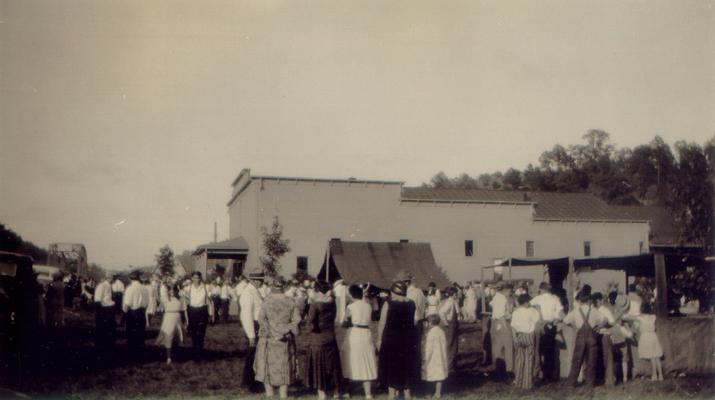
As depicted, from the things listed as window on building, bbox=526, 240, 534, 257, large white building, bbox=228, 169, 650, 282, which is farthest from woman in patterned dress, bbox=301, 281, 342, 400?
window on building, bbox=526, 240, 534, 257

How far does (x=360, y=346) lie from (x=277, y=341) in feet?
4.17

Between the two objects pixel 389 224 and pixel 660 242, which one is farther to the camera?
pixel 660 242

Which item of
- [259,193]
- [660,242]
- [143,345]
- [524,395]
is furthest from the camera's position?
[660,242]

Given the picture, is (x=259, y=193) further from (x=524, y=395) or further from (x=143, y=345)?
(x=524, y=395)

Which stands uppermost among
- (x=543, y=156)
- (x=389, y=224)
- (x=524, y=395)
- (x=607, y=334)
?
(x=543, y=156)

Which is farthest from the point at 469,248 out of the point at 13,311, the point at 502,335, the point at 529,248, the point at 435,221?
the point at 13,311

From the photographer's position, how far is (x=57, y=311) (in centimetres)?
2348

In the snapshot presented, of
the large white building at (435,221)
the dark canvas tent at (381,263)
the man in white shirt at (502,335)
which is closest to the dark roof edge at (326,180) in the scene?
the large white building at (435,221)

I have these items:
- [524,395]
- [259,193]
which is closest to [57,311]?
[524,395]

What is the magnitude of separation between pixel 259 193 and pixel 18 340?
34.6 meters

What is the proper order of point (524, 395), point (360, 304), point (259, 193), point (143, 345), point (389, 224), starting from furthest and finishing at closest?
1. point (389, 224)
2. point (259, 193)
3. point (143, 345)
4. point (524, 395)
5. point (360, 304)

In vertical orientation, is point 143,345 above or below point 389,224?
below

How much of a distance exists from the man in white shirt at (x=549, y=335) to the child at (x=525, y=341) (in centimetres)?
104

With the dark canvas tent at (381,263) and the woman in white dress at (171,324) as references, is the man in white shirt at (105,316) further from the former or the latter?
the dark canvas tent at (381,263)
